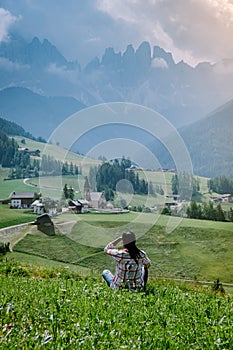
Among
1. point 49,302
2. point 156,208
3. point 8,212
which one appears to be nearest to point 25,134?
point 8,212

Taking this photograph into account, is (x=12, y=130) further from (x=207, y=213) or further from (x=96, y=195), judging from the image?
(x=207, y=213)

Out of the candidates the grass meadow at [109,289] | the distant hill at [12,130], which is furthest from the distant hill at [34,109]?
the grass meadow at [109,289]

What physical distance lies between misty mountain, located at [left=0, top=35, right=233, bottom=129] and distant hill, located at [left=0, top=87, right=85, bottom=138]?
24cm

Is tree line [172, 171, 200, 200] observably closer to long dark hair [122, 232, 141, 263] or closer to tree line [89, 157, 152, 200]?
tree line [89, 157, 152, 200]

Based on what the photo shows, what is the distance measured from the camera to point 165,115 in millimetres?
9914

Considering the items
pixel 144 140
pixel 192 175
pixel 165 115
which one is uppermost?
pixel 165 115

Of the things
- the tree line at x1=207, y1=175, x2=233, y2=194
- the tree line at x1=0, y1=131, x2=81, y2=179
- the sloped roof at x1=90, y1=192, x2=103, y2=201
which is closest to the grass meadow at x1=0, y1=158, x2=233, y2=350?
the tree line at x1=0, y1=131, x2=81, y2=179

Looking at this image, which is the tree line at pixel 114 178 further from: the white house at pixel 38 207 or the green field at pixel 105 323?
the green field at pixel 105 323

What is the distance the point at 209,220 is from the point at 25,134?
4.56 meters

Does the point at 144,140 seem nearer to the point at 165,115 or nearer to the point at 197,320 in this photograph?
the point at 165,115

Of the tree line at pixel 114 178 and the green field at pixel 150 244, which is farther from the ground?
the tree line at pixel 114 178

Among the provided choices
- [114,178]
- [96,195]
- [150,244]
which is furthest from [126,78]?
[150,244]

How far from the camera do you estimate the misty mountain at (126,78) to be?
394 inches

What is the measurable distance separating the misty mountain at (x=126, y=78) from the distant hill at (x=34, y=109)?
0.79 feet
